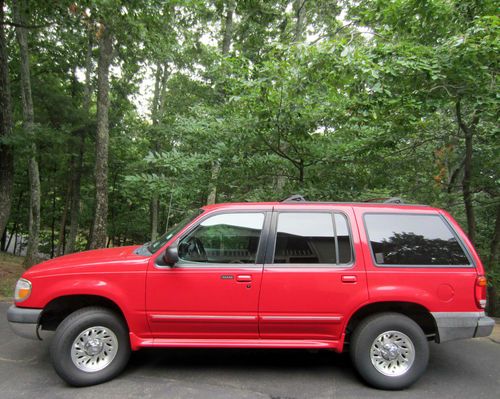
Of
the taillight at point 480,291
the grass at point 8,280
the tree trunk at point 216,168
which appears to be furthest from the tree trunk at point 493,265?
the grass at point 8,280

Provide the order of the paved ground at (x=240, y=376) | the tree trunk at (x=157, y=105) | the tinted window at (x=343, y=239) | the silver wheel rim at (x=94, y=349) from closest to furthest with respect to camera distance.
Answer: the paved ground at (x=240, y=376)
the silver wheel rim at (x=94, y=349)
the tinted window at (x=343, y=239)
the tree trunk at (x=157, y=105)

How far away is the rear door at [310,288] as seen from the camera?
367 cm

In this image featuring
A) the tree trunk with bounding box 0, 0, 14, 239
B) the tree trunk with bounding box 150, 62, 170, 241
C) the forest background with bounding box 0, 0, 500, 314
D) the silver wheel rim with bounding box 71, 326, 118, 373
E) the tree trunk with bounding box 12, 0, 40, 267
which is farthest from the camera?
the tree trunk with bounding box 150, 62, 170, 241

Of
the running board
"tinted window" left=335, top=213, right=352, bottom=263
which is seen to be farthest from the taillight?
the running board

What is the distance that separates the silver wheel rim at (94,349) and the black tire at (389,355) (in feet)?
7.87

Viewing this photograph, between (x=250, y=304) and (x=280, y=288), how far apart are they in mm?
336

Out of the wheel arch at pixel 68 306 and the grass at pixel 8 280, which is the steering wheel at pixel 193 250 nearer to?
the wheel arch at pixel 68 306

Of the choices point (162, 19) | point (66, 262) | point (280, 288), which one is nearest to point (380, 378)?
point (280, 288)

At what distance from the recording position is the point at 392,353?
3656mm

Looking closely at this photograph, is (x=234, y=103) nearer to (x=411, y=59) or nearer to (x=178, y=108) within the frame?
(x=411, y=59)

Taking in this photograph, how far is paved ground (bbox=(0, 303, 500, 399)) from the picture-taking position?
345 centimetres

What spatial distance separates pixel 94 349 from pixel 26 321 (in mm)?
704

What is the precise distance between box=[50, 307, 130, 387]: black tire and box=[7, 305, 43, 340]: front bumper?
0.24 m

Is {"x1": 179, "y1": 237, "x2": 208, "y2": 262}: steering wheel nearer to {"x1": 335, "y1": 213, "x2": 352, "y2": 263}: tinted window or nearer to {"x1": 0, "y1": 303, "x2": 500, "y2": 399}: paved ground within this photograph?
{"x1": 0, "y1": 303, "x2": 500, "y2": 399}: paved ground
